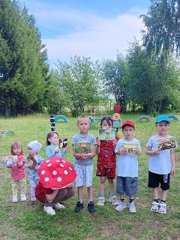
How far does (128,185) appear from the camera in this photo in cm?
382

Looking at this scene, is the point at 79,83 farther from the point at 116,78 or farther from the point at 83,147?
the point at 83,147

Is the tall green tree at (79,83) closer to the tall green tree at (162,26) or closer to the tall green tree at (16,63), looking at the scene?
the tall green tree at (16,63)

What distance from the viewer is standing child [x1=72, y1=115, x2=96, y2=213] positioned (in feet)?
12.5

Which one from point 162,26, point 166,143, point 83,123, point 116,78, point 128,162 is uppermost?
point 162,26

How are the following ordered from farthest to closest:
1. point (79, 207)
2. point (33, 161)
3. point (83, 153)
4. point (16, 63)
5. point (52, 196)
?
point (16, 63) → point (33, 161) → point (79, 207) → point (83, 153) → point (52, 196)

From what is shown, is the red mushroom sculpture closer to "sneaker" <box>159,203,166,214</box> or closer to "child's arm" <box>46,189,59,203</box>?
"child's arm" <box>46,189,59,203</box>

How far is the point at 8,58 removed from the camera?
23.4 m

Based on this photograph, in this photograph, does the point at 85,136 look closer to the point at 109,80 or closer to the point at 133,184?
the point at 133,184

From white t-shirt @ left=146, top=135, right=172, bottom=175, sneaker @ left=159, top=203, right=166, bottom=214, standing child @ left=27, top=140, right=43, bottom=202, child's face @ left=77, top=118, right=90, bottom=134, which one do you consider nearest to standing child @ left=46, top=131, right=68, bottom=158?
standing child @ left=27, top=140, right=43, bottom=202

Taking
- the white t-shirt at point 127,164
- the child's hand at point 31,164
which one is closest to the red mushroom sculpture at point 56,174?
the child's hand at point 31,164

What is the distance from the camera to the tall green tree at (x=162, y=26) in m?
16.8

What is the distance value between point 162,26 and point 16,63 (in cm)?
1313

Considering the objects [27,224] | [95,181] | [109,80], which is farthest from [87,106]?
[27,224]

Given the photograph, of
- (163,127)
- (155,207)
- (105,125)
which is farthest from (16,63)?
(155,207)
